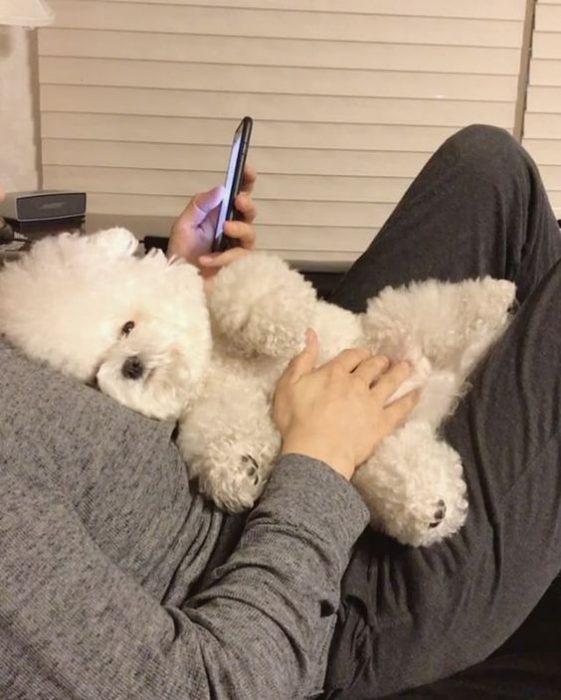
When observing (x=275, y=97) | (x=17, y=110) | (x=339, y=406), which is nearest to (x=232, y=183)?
(x=339, y=406)

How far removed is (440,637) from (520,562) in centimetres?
11

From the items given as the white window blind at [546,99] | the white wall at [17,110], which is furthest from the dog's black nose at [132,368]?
the white window blind at [546,99]

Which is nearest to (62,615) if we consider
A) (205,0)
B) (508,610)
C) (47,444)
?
(47,444)

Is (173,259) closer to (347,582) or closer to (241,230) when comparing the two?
(241,230)

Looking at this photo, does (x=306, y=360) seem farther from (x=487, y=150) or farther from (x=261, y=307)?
(x=487, y=150)

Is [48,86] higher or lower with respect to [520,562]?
higher

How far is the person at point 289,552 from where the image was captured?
2.15 feet

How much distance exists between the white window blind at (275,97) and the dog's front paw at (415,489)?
1096mm

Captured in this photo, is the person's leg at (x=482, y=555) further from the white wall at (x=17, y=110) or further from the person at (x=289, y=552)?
the white wall at (x=17, y=110)

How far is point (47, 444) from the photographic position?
0.74 meters

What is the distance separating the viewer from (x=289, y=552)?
30.7 inches

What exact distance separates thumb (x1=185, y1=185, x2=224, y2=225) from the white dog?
0.30m

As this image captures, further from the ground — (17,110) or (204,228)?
(17,110)

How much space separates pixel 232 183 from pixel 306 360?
0.37 m
